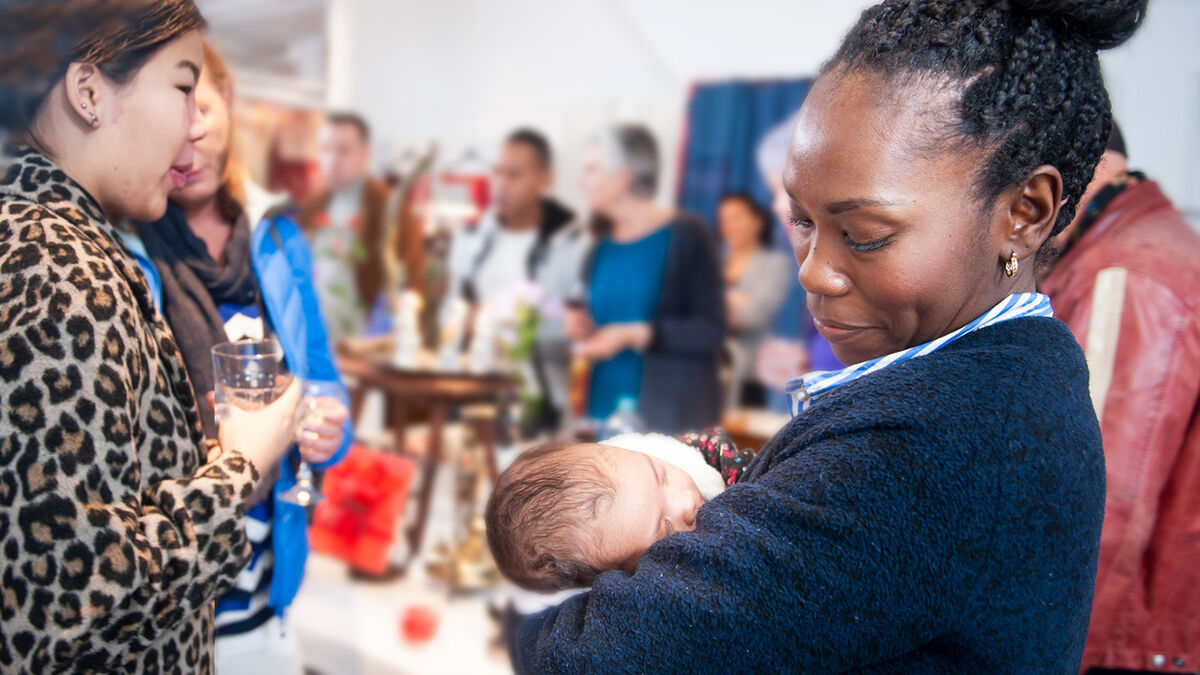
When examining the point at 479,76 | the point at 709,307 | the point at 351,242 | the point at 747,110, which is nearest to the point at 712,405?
the point at 709,307

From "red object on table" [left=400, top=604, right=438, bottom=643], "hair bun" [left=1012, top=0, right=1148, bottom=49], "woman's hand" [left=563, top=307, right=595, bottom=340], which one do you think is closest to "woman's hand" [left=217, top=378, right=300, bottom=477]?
"hair bun" [left=1012, top=0, right=1148, bottom=49]

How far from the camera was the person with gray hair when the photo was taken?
3834mm

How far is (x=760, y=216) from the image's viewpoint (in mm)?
4805

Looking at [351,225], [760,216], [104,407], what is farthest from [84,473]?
[351,225]

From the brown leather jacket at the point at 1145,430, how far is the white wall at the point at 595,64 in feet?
9.24

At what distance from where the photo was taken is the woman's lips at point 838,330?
0.91m

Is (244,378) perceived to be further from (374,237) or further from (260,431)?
(374,237)

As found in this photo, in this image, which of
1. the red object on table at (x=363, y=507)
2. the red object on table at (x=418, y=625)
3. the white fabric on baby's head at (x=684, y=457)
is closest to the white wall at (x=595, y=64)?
the red object on table at (x=363, y=507)

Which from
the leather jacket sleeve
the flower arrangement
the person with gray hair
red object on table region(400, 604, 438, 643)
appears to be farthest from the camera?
the flower arrangement

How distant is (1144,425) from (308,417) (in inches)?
66.9

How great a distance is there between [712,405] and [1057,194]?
10.5 feet

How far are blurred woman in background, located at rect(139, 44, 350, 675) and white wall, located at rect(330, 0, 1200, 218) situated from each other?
338 cm

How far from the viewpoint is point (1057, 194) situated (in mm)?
828

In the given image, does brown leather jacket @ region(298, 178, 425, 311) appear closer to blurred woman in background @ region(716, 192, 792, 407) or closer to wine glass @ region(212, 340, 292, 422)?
blurred woman in background @ region(716, 192, 792, 407)
